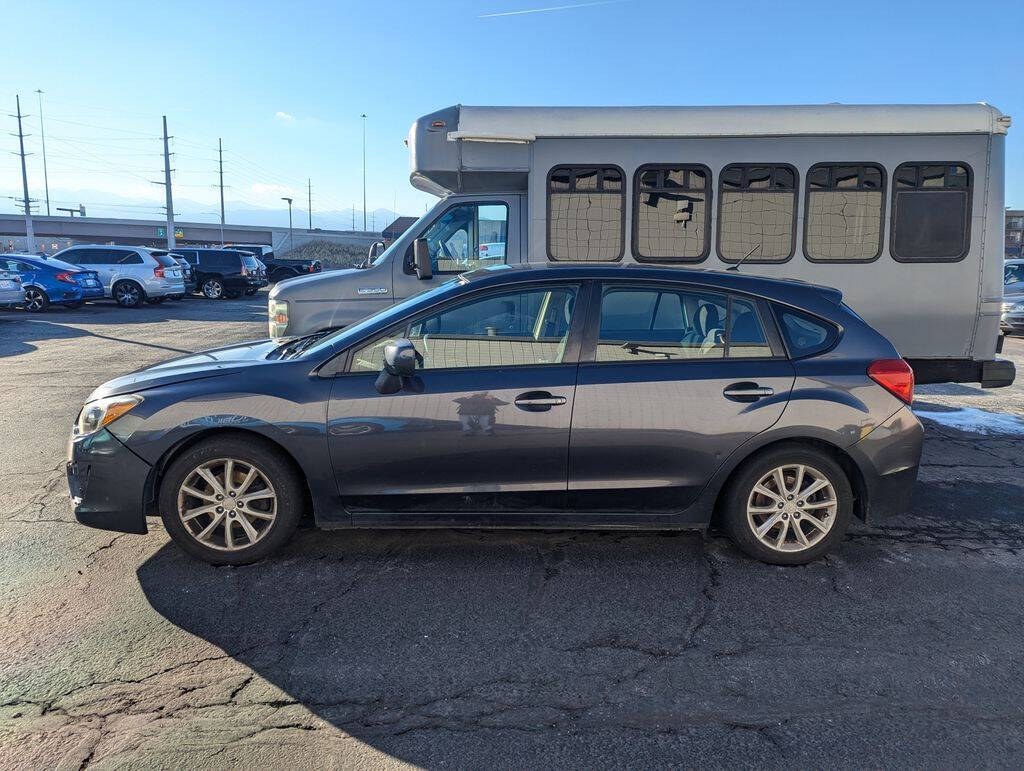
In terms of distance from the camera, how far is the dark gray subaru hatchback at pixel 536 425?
3.87 meters

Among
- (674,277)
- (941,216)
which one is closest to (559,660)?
(674,277)

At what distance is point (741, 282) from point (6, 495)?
527 cm

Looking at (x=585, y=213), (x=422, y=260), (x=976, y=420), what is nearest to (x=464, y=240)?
(x=422, y=260)

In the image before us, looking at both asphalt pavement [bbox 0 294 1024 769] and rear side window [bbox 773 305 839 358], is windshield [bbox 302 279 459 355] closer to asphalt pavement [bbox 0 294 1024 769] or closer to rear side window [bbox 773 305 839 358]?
asphalt pavement [bbox 0 294 1024 769]

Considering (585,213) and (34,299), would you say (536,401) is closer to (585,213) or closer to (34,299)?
(585,213)

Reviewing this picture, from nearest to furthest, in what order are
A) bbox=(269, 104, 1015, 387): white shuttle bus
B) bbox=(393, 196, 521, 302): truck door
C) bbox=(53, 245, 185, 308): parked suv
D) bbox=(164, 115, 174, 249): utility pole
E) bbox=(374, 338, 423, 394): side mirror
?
1. bbox=(374, 338, 423, 394): side mirror
2. bbox=(269, 104, 1015, 387): white shuttle bus
3. bbox=(393, 196, 521, 302): truck door
4. bbox=(53, 245, 185, 308): parked suv
5. bbox=(164, 115, 174, 249): utility pole

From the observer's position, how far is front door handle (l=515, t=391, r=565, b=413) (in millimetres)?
3865

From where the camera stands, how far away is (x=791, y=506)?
4039mm

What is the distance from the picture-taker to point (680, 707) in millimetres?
2852

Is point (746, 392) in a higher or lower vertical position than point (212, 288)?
lower

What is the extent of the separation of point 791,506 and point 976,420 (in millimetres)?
5104

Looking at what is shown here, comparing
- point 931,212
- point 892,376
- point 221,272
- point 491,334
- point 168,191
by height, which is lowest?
point 892,376

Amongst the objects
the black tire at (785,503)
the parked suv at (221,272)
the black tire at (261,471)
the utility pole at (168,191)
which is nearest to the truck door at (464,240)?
the black tire at (261,471)

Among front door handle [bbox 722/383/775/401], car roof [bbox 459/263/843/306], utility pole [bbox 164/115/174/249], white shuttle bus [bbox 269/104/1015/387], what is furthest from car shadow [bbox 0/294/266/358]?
utility pole [bbox 164/115/174/249]
